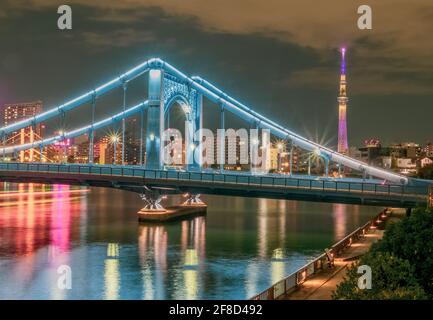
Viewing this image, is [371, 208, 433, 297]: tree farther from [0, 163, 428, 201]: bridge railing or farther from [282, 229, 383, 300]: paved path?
[0, 163, 428, 201]: bridge railing

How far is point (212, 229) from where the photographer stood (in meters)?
54.6

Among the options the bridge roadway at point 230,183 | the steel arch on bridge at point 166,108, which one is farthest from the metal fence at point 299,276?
the steel arch on bridge at point 166,108

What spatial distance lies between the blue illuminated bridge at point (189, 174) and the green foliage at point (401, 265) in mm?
18205

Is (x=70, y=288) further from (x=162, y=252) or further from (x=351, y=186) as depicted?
(x=351, y=186)

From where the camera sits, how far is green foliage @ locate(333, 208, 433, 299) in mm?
16931

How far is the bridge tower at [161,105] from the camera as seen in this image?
5803cm

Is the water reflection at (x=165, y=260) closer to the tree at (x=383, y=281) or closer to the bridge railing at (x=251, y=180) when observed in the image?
the bridge railing at (x=251, y=180)

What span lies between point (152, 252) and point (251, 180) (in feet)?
32.6

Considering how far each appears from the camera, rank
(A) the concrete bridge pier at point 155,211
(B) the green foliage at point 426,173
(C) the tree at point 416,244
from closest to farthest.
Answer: (C) the tree at point 416,244 → (A) the concrete bridge pier at point 155,211 → (B) the green foliage at point 426,173

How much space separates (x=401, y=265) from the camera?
1789 cm

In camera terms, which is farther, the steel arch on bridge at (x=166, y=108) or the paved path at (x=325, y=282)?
the steel arch on bridge at (x=166, y=108)

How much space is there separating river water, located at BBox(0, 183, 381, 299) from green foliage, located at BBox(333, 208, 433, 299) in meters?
8.38
